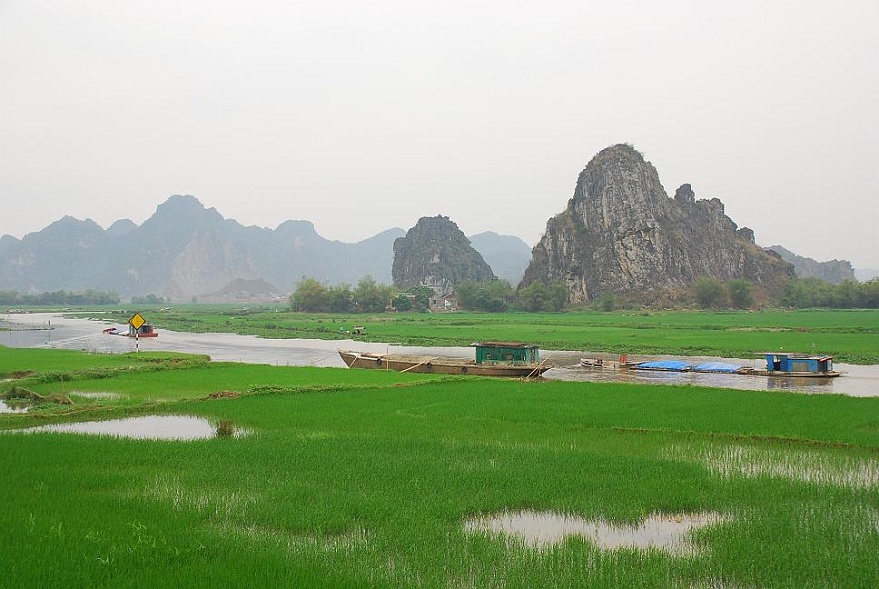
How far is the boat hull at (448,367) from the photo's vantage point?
81.1 ft

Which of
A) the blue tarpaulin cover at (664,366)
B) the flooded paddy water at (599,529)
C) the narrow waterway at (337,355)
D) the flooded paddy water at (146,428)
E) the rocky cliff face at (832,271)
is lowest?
the narrow waterway at (337,355)

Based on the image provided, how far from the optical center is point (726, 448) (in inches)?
443

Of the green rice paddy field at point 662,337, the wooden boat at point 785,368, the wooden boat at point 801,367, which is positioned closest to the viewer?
the wooden boat at point 801,367

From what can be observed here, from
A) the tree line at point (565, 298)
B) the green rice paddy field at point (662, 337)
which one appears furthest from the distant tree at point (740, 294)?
the green rice paddy field at point (662, 337)

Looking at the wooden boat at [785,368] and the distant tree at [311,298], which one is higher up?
the distant tree at [311,298]

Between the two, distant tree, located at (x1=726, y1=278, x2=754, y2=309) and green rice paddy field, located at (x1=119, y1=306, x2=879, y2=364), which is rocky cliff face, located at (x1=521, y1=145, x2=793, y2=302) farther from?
green rice paddy field, located at (x1=119, y1=306, x2=879, y2=364)

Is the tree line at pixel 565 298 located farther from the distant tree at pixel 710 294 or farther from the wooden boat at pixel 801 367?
the wooden boat at pixel 801 367

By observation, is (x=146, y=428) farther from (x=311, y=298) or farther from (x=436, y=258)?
(x=436, y=258)

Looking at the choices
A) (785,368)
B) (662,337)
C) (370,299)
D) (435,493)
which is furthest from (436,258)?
(435,493)

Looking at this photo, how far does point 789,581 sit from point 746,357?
27.6 m

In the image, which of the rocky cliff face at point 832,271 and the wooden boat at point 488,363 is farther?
the rocky cliff face at point 832,271

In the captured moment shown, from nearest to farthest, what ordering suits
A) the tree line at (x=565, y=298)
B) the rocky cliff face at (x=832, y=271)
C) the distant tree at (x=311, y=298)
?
the tree line at (x=565, y=298)
the distant tree at (x=311, y=298)
the rocky cliff face at (x=832, y=271)

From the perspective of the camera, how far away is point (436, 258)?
14012cm

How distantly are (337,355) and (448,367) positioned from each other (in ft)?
37.6
